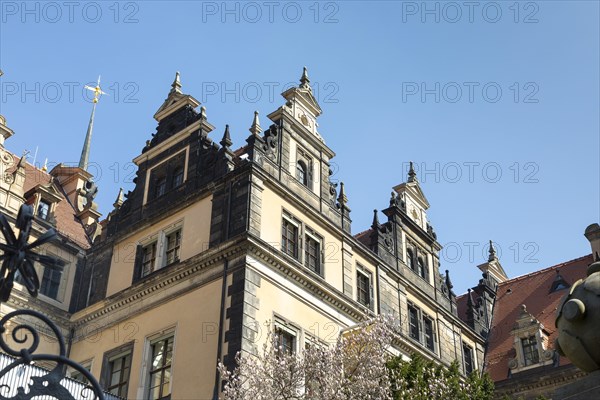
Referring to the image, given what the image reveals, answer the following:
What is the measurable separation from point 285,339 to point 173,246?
5116 mm

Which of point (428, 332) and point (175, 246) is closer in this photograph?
point (175, 246)

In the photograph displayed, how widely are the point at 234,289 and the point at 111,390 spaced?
5.39 meters

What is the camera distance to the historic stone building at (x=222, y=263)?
21359 millimetres

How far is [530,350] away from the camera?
29953 mm

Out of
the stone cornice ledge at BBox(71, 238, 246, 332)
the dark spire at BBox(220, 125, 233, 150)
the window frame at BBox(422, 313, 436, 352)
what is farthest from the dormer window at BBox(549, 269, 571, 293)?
the stone cornice ledge at BBox(71, 238, 246, 332)

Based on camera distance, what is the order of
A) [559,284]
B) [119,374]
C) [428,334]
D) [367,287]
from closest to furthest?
[119,374] → [367,287] → [428,334] → [559,284]

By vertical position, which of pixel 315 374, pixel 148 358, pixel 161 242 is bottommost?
pixel 315 374

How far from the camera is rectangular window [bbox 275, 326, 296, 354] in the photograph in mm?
21359

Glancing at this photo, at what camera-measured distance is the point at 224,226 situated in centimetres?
2252

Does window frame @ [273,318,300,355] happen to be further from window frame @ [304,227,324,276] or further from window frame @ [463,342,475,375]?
window frame @ [463,342,475,375]

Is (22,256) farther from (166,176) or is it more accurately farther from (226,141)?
(166,176)

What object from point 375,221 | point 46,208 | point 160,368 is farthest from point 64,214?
point 375,221

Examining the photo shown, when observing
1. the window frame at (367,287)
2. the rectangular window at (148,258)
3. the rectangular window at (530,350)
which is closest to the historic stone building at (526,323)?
the rectangular window at (530,350)

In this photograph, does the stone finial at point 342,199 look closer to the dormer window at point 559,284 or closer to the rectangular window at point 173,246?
the rectangular window at point 173,246
